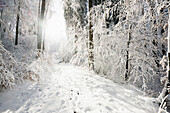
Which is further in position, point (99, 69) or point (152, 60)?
point (99, 69)

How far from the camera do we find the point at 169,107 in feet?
10.3

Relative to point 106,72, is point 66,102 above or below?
below

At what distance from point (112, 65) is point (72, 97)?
3287 millimetres

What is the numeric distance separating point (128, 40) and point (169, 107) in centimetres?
306

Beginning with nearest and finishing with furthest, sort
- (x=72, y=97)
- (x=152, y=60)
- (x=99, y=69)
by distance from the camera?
1. (x=72, y=97)
2. (x=152, y=60)
3. (x=99, y=69)

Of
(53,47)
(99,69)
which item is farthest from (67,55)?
(53,47)

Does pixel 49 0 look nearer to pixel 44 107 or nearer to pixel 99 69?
pixel 99 69

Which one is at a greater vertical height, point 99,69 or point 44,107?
point 99,69

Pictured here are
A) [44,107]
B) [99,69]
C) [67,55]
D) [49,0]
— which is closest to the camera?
[44,107]

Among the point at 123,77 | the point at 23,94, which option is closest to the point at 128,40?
the point at 123,77

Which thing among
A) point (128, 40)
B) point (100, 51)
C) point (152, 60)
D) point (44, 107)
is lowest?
point (44, 107)

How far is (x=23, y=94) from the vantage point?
3.22 meters

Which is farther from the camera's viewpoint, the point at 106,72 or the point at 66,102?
the point at 106,72

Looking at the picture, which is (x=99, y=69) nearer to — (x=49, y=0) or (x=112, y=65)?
(x=112, y=65)
